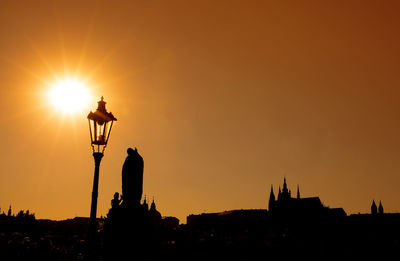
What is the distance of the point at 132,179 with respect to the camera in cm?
1530

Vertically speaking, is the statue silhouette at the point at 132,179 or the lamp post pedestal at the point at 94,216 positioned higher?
the statue silhouette at the point at 132,179

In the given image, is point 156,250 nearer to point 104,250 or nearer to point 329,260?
point 104,250

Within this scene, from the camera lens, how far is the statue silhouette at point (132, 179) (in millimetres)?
15023

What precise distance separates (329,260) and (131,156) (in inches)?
326

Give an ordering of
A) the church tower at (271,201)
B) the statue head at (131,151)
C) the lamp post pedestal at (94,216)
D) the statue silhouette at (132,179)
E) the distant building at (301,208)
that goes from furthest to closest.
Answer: the church tower at (271,201), the distant building at (301,208), the statue head at (131,151), the statue silhouette at (132,179), the lamp post pedestal at (94,216)

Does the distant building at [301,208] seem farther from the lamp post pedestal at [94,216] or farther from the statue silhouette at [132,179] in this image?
the lamp post pedestal at [94,216]

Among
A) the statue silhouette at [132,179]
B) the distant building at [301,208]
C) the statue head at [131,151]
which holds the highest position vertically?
the distant building at [301,208]

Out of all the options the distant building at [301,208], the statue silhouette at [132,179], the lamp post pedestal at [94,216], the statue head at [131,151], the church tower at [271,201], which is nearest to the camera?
the lamp post pedestal at [94,216]

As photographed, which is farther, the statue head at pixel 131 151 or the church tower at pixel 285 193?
the church tower at pixel 285 193

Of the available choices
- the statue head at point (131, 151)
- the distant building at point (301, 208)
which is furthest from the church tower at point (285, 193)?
the statue head at point (131, 151)

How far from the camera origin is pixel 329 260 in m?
17.1

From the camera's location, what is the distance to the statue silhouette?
49.3 ft

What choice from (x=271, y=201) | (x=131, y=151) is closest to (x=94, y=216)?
(x=131, y=151)

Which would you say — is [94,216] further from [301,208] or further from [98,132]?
[301,208]
